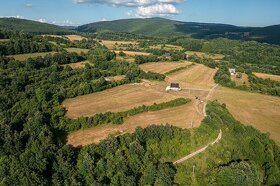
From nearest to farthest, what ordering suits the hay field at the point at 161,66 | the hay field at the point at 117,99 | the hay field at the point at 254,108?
the hay field at the point at 117,99, the hay field at the point at 254,108, the hay field at the point at 161,66

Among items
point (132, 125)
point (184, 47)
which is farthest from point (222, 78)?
point (184, 47)

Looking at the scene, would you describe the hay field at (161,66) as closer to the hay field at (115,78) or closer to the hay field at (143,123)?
the hay field at (115,78)

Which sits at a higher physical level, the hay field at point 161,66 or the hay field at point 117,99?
the hay field at point 161,66

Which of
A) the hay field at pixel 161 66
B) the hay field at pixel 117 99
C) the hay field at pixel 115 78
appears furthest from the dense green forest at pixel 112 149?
the hay field at pixel 161 66

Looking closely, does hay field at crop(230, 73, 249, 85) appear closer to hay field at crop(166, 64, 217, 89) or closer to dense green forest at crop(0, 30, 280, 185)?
hay field at crop(166, 64, 217, 89)

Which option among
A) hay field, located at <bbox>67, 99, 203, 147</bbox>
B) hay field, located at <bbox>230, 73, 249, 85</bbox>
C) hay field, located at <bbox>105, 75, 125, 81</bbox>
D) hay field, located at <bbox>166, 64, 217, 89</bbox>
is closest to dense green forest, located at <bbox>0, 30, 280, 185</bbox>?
hay field, located at <bbox>67, 99, 203, 147</bbox>

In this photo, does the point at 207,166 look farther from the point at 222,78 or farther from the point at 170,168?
the point at 222,78

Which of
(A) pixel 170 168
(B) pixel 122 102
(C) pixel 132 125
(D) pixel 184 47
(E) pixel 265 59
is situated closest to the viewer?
(A) pixel 170 168
